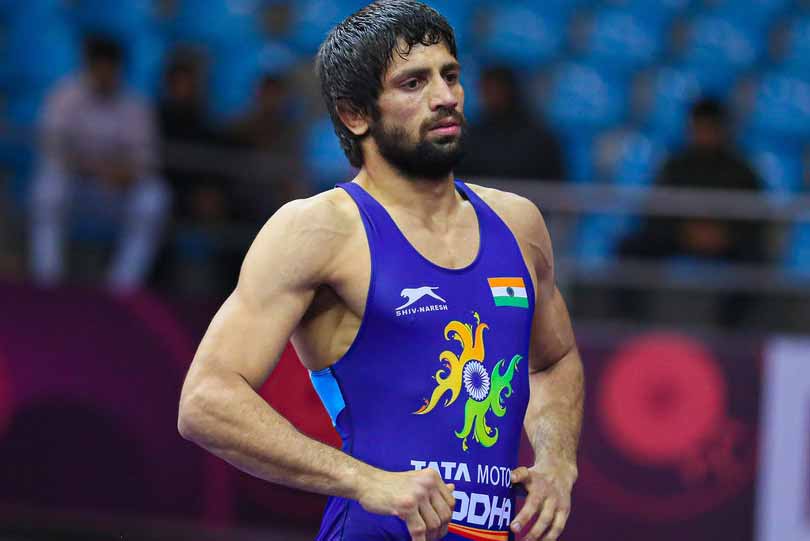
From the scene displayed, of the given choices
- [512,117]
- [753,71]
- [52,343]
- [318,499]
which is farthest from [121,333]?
[753,71]

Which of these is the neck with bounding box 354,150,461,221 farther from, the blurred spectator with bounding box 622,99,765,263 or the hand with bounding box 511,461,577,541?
the blurred spectator with bounding box 622,99,765,263

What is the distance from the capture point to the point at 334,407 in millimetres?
3373

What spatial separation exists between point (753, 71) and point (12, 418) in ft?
21.5

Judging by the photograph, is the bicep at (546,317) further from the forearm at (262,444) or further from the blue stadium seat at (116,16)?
the blue stadium seat at (116,16)

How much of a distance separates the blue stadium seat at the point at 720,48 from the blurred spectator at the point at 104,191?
5019 millimetres

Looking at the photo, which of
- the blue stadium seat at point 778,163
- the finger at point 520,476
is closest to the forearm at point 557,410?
the finger at point 520,476

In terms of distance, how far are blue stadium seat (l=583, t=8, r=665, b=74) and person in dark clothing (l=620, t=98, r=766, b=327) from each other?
320cm

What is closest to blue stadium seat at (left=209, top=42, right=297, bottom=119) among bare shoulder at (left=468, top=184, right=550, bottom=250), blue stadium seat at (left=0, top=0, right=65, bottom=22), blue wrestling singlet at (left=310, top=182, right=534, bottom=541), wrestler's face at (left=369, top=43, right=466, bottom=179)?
blue stadium seat at (left=0, top=0, right=65, bottom=22)

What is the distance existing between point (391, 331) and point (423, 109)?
56 cm

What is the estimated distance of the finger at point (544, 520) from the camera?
3.25m

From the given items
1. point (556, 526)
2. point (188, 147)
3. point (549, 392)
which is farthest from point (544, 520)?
point (188, 147)

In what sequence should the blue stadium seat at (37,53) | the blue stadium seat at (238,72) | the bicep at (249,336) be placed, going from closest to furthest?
the bicep at (249,336), the blue stadium seat at (37,53), the blue stadium seat at (238,72)

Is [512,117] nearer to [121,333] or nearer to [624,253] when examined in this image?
[624,253]

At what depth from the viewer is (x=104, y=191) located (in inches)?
304
